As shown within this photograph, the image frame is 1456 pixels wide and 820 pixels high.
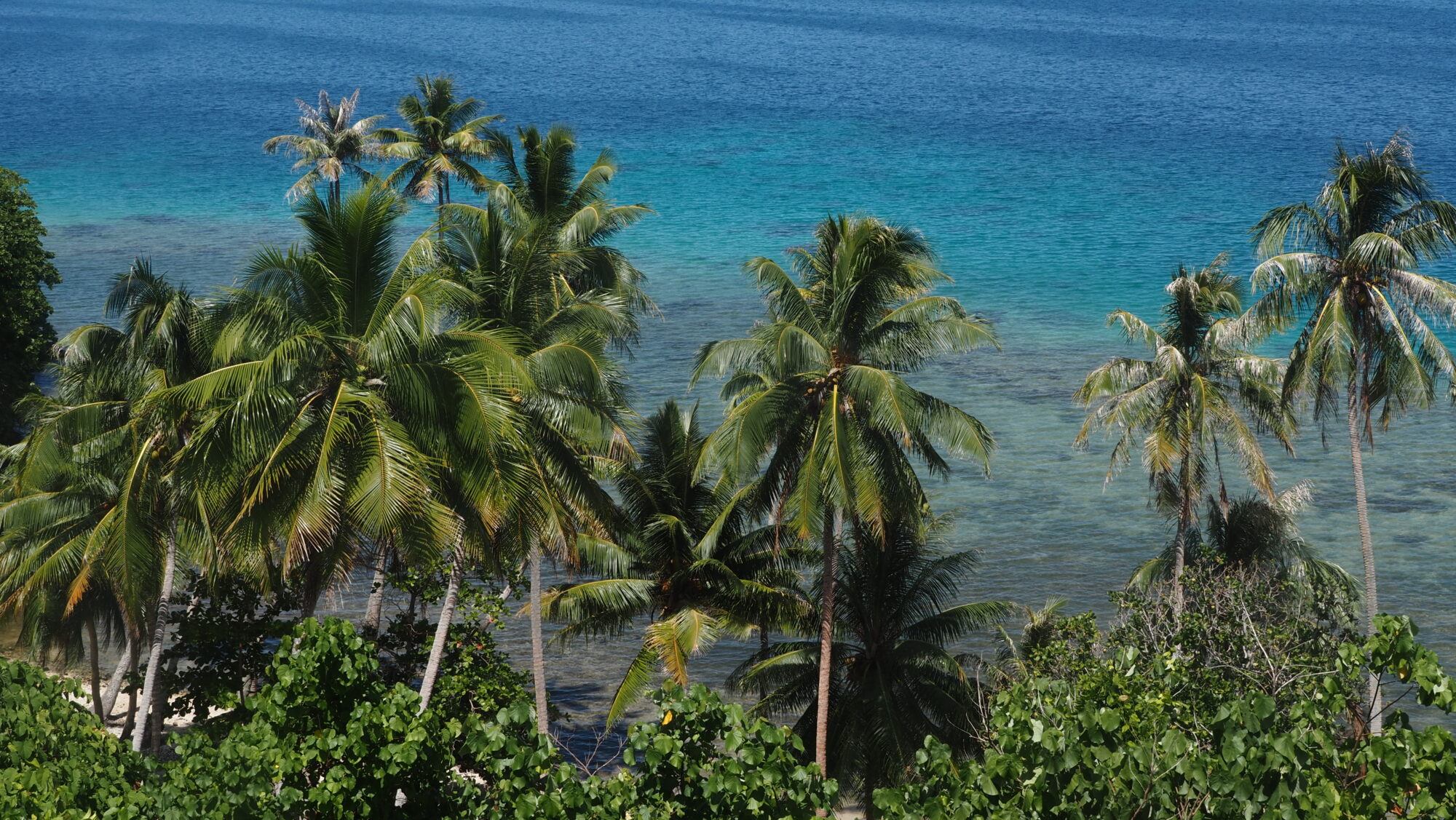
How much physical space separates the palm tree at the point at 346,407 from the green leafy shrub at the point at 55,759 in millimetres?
3093

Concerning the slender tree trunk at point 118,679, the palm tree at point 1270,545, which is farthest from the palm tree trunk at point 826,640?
the slender tree trunk at point 118,679

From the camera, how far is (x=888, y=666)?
27.5 m

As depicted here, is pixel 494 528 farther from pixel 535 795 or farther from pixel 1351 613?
pixel 1351 613

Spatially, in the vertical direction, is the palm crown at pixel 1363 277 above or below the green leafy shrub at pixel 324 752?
above

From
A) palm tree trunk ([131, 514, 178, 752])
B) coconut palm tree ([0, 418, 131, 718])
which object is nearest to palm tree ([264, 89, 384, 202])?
coconut palm tree ([0, 418, 131, 718])

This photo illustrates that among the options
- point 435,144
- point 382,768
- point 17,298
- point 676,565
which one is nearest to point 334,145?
Answer: point 435,144

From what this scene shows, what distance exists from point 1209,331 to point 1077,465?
77.7 feet

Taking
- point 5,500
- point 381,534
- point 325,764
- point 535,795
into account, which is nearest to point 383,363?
point 381,534

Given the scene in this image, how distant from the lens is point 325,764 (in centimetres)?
1286

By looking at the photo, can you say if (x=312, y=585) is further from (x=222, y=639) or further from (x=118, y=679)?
(x=118, y=679)

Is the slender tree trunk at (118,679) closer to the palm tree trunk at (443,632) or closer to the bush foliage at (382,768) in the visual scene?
the palm tree trunk at (443,632)

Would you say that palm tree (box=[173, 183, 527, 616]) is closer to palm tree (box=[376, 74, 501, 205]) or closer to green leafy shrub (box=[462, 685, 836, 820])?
green leafy shrub (box=[462, 685, 836, 820])

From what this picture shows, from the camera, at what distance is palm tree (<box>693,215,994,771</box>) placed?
23.0 m

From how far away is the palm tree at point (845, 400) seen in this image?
2302 centimetres
